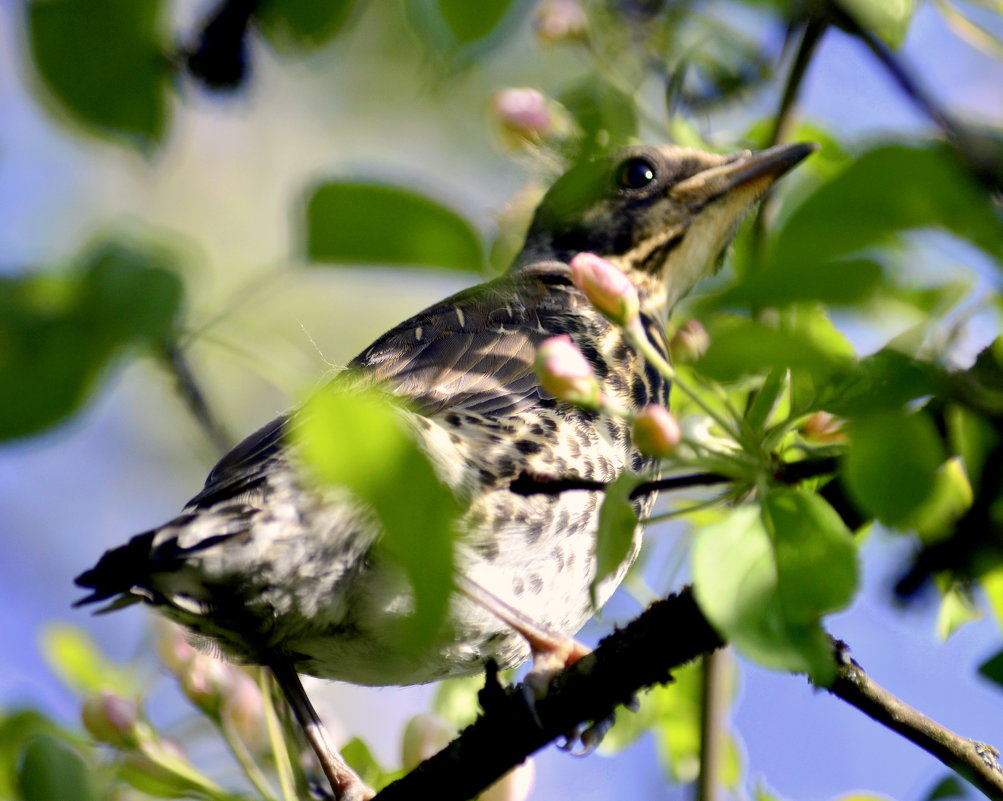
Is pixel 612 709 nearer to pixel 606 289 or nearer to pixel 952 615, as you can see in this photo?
pixel 952 615

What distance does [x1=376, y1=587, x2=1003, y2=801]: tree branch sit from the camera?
6.20 ft

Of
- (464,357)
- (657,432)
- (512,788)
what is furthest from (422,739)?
(657,432)

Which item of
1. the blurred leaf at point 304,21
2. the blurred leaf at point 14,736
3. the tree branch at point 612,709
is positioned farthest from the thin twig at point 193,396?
the blurred leaf at point 14,736

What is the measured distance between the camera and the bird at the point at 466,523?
240 centimetres

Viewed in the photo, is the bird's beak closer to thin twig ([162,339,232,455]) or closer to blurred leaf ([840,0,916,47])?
blurred leaf ([840,0,916,47])

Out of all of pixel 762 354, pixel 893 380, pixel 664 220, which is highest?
pixel 762 354

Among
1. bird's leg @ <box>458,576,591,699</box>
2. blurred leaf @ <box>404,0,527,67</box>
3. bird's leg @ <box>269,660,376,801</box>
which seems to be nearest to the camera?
blurred leaf @ <box>404,0,527,67</box>

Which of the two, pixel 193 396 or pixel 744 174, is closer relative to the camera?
pixel 193 396

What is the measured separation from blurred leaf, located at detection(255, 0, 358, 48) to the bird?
849 mm

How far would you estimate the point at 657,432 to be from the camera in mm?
1482

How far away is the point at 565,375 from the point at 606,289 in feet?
0.55

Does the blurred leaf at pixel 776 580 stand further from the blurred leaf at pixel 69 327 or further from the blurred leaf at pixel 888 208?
the blurred leaf at pixel 69 327

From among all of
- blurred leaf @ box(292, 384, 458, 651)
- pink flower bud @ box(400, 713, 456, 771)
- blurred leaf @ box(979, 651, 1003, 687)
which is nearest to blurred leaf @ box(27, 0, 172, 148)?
blurred leaf @ box(292, 384, 458, 651)

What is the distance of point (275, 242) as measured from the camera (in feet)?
25.9
